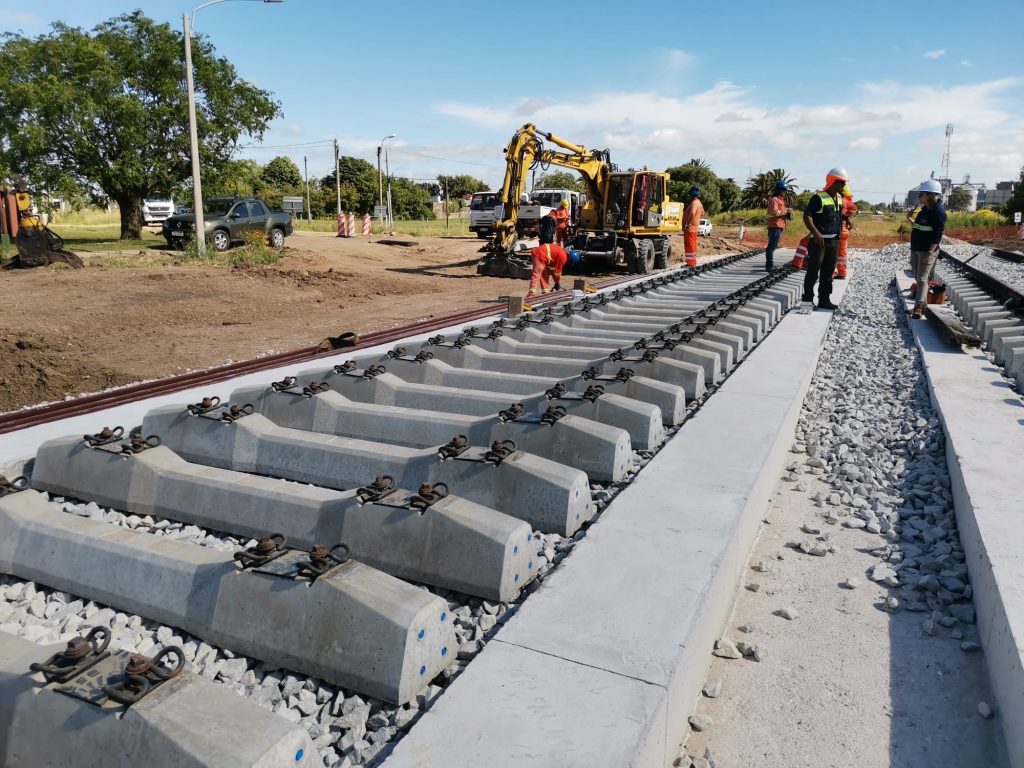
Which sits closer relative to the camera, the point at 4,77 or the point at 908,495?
the point at 908,495

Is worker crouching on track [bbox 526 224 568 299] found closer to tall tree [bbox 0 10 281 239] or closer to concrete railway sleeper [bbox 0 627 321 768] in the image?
concrete railway sleeper [bbox 0 627 321 768]

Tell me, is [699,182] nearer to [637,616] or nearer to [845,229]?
[845,229]

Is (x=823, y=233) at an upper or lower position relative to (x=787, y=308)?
upper

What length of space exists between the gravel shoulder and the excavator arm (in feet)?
43.3

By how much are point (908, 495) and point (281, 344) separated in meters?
8.28

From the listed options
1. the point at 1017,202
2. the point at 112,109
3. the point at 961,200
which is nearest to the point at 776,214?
the point at 112,109

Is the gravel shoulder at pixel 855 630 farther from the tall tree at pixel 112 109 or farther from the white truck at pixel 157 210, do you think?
the white truck at pixel 157 210

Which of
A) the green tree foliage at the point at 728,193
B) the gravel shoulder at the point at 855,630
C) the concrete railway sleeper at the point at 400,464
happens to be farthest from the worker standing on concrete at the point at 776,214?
the green tree foliage at the point at 728,193

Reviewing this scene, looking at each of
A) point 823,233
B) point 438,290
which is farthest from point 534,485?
point 438,290

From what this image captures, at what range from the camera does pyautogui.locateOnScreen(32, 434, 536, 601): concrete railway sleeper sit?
289 cm

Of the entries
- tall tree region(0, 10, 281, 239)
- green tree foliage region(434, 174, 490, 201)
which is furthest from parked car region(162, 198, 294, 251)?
green tree foliage region(434, 174, 490, 201)

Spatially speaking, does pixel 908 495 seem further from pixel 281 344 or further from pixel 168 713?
pixel 281 344

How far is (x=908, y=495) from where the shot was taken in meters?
4.12

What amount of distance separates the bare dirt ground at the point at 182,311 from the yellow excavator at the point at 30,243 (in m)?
0.53
